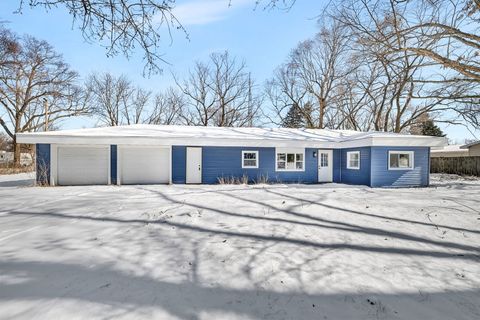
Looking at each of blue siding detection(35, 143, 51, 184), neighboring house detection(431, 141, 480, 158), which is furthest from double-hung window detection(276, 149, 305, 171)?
neighboring house detection(431, 141, 480, 158)

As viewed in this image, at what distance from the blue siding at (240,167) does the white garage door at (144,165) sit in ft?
7.08

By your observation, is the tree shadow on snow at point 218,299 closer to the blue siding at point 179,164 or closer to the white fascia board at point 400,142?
the blue siding at point 179,164

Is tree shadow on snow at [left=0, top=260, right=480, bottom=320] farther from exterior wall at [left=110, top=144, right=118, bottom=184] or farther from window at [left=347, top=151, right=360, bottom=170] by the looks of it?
window at [left=347, top=151, right=360, bottom=170]

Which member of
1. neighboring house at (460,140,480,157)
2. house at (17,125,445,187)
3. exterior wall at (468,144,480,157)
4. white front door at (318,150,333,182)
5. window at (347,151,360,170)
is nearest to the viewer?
house at (17,125,445,187)

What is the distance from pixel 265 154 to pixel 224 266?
12.1 m

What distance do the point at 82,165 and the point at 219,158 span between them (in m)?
7.03

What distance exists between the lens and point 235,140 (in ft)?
48.8

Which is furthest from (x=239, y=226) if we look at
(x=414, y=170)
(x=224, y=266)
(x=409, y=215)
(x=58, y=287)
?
(x=414, y=170)

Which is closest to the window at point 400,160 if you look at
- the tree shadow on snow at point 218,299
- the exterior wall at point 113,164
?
the tree shadow on snow at point 218,299

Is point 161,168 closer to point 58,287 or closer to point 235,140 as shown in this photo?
point 235,140

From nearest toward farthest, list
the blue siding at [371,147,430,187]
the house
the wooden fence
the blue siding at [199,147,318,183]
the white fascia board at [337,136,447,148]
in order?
the house
the white fascia board at [337,136,447,148]
the blue siding at [371,147,430,187]
the blue siding at [199,147,318,183]
the wooden fence

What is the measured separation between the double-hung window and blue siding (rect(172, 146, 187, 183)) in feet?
17.4

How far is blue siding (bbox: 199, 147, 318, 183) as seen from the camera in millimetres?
15086

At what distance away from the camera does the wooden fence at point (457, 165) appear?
2125 centimetres
